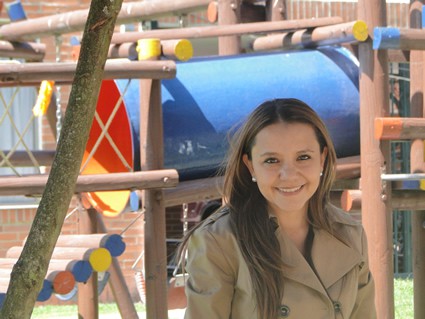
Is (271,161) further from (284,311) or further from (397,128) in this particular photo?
(397,128)

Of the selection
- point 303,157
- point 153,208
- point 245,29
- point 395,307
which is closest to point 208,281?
point 303,157

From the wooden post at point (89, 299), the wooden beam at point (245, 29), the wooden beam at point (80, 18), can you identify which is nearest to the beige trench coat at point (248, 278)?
the wooden beam at point (245, 29)

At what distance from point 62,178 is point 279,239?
24.2 inches

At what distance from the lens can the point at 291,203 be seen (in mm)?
2887

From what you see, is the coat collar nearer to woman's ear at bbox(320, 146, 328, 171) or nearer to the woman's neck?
the woman's neck

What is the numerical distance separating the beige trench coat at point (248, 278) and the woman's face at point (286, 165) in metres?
0.10

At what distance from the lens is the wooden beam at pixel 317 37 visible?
525cm

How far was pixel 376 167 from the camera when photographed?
529 centimetres

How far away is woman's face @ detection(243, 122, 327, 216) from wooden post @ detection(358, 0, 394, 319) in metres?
2.37

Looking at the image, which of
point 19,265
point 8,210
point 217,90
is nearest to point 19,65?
point 217,90

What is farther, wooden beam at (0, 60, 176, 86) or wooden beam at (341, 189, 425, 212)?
wooden beam at (341, 189, 425, 212)

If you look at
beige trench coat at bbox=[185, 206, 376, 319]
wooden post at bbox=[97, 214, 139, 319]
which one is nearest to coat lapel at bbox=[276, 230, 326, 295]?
beige trench coat at bbox=[185, 206, 376, 319]

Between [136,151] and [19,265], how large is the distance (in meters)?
2.59

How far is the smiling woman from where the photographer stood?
2.82 metres
